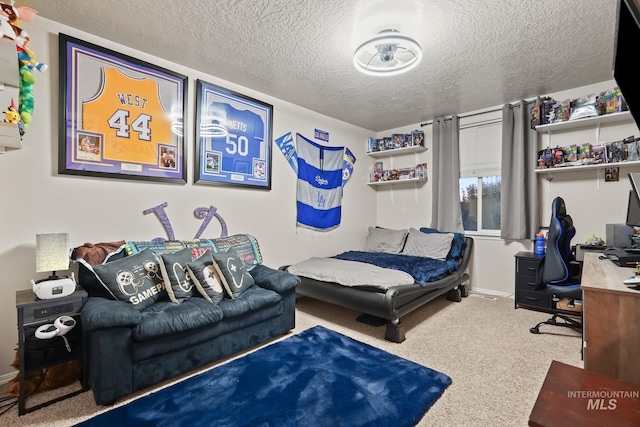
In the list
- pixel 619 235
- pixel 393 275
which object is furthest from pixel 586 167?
pixel 393 275

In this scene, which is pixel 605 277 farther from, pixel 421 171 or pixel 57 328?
pixel 57 328

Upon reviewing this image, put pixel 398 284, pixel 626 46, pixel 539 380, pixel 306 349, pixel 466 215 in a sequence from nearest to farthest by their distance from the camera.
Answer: pixel 626 46 → pixel 539 380 → pixel 306 349 → pixel 398 284 → pixel 466 215

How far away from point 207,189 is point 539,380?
10.4 ft

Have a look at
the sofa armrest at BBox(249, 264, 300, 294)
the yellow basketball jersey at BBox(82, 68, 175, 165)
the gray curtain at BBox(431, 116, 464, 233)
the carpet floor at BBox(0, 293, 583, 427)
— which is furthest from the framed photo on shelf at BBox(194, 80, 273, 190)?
the gray curtain at BBox(431, 116, 464, 233)

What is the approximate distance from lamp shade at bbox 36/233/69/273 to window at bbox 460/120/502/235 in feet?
14.7

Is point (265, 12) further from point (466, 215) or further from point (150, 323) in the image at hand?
point (466, 215)

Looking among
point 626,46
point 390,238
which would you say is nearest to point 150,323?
point 626,46

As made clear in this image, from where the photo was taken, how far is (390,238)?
437 cm

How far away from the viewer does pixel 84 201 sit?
2.31m

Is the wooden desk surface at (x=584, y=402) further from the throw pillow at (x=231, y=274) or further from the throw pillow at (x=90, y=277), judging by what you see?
the throw pillow at (x=90, y=277)

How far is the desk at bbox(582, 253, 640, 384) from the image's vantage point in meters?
1.39

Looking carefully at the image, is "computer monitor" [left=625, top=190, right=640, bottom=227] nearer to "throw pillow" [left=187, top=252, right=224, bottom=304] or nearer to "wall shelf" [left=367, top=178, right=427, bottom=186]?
"wall shelf" [left=367, top=178, right=427, bottom=186]

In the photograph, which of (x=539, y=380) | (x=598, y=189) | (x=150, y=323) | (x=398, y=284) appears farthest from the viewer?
(x=598, y=189)

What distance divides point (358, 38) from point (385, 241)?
280cm
